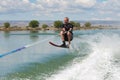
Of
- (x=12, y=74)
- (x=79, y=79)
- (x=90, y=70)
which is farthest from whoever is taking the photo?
(x=12, y=74)

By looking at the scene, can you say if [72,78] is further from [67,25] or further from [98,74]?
[67,25]

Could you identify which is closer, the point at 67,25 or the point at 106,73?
the point at 106,73

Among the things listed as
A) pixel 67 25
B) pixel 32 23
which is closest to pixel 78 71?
pixel 67 25

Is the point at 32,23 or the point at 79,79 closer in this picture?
the point at 79,79

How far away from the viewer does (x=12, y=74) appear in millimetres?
18750

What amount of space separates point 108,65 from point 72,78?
479cm

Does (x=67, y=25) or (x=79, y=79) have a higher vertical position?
(x=67, y=25)

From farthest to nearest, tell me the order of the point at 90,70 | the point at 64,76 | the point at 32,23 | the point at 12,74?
the point at 32,23
the point at 12,74
the point at 90,70
the point at 64,76

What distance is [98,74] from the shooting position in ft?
53.0

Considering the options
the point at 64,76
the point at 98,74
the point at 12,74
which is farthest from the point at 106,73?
the point at 12,74

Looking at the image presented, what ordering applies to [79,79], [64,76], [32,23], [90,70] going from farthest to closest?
[32,23]
[90,70]
[64,76]
[79,79]

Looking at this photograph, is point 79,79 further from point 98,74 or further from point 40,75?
point 40,75

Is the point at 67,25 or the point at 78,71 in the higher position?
the point at 67,25

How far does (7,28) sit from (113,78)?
168 m
